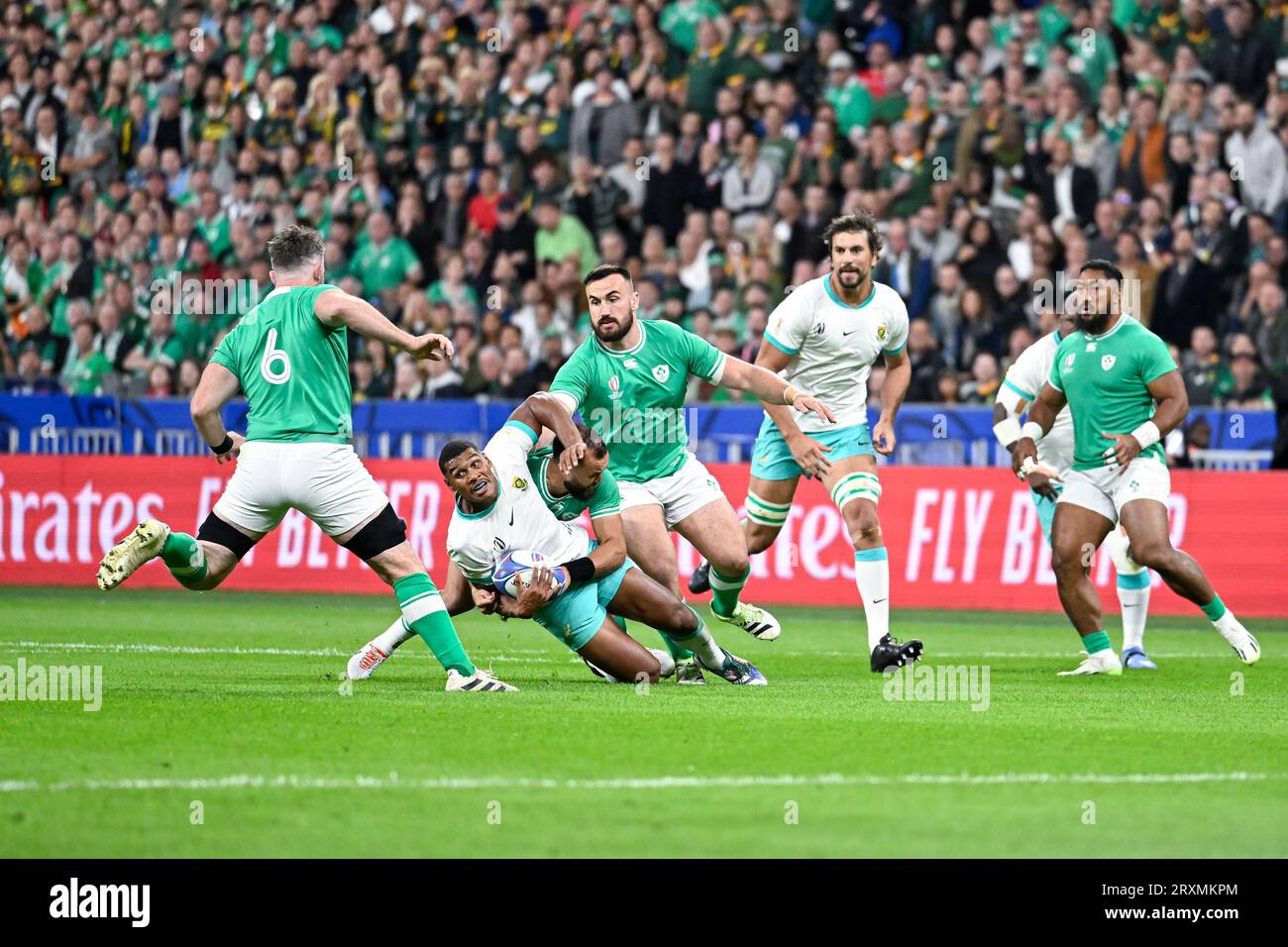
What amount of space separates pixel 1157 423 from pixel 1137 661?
1.70 meters

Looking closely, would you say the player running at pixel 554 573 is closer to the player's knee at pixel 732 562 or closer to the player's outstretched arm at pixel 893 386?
the player's knee at pixel 732 562

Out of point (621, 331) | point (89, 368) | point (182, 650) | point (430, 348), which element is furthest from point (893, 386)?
point (89, 368)

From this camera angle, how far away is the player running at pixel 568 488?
10.9 m

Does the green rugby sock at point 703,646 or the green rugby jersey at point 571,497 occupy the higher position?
the green rugby jersey at point 571,497

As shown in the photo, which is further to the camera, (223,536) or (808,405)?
(808,405)

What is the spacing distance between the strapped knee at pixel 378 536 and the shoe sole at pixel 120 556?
3.19 ft

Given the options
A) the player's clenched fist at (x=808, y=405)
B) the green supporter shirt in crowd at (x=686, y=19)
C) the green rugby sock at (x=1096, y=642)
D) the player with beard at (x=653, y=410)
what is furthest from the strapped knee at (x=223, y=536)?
the green supporter shirt in crowd at (x=686, y=19)

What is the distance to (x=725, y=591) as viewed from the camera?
40.9 ft

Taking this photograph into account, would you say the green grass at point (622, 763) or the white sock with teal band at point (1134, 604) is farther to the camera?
the white sock with teal band at point (1134, 604)

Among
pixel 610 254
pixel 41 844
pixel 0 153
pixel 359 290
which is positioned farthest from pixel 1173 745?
pixel 0 153

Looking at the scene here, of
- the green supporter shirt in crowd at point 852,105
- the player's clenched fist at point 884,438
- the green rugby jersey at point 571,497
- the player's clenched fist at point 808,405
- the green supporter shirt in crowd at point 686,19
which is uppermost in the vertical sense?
the green supporter shirt in crowd at point 686,19

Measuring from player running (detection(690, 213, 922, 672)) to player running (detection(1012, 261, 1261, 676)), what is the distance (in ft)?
3.42

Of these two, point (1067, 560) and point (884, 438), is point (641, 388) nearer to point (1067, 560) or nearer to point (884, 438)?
point (884, 438)

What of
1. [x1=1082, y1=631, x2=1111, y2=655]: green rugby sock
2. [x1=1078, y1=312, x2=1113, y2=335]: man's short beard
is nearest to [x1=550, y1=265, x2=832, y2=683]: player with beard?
[x1=1078, y1=312, x2=1113, y2=335]: man's short beard
